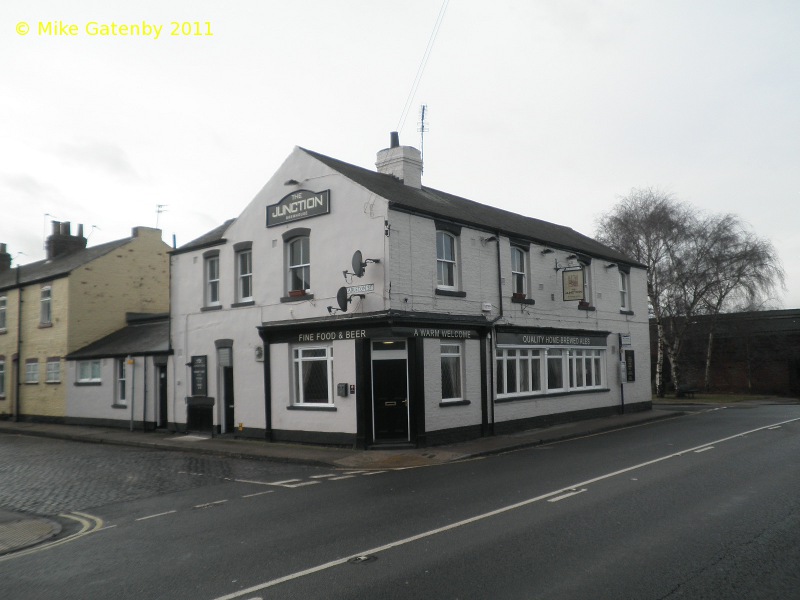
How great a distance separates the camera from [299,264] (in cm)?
2036

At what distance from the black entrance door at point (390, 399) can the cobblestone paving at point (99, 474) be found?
2902 mm

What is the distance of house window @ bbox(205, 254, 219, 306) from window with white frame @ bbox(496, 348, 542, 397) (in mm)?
10189

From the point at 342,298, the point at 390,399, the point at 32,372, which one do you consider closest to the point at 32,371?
the point at 32,372

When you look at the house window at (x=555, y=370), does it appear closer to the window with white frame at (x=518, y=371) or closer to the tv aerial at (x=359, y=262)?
the window with white frame at (x=518, y=371)

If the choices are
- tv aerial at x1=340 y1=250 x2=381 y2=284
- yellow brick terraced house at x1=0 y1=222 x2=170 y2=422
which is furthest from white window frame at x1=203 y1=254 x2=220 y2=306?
yellow brick terraced house at x1=0 y1=222 x2=170 y2=422

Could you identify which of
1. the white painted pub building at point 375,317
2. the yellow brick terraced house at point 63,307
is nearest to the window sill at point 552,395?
the white painted pub building at point 375,317

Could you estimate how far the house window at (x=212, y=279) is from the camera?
2323 cm

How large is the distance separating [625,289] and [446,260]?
42.4 ft

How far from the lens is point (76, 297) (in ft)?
96.7

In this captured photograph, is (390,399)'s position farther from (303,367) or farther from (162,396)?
(162,396)

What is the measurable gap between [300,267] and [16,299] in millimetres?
20181

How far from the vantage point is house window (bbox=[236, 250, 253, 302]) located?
2198 cm

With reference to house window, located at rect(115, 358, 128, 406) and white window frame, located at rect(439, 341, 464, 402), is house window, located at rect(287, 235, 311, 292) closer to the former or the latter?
white window frame, located at rect(439, 341, 464, 402)

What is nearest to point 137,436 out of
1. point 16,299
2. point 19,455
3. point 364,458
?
point 19,455
